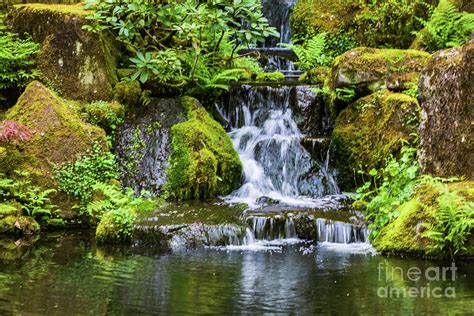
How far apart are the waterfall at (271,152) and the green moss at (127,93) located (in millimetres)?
1784

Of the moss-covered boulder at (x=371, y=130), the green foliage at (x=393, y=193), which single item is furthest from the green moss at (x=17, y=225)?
the moss-covered boulder at (x=371, y=130)

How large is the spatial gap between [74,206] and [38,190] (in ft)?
2.02

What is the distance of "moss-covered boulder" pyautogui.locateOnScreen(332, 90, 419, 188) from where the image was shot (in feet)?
35.2

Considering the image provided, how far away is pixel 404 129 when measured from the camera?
35.1 feet

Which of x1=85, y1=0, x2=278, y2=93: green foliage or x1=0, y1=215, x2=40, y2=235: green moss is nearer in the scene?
x1=0, y1=215, x2=40, y2=235: green moss

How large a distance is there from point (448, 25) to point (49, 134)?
804 cm

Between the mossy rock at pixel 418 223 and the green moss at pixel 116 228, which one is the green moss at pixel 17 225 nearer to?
the green moss at pixel 116 228

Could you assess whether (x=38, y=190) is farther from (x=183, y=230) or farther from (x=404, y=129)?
(x=404, y=129)

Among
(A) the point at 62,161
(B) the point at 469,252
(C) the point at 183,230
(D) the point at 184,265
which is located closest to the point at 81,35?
(A) the point at 62,161

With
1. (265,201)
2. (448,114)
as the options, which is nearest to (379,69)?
(448,114)

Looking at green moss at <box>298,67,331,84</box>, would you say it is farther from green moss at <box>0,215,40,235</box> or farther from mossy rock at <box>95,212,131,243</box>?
green moss at <box>0,215,40,235</box>

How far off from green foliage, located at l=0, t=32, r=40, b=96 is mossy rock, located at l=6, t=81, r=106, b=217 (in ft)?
2.87

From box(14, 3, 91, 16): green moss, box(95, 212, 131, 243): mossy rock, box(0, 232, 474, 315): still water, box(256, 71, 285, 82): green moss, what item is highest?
box(14, 3, 91, 16): green moss

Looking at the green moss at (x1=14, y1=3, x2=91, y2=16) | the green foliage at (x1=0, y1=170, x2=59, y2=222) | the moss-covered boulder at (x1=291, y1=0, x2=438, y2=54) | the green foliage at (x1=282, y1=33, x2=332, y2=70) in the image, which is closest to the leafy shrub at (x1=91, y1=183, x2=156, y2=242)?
the green foliage at (x1=0, y1=170, x2=59, y2=222)
